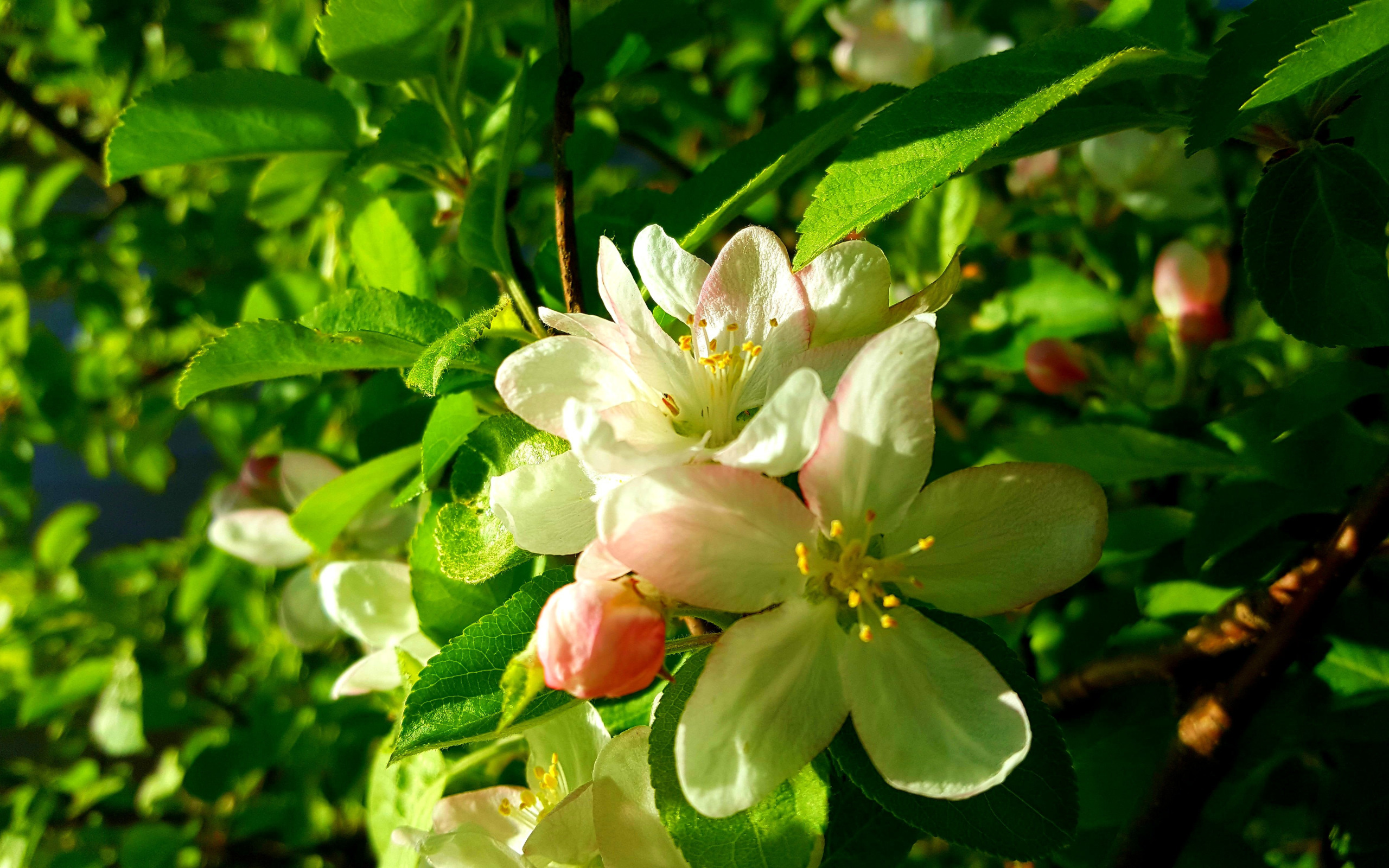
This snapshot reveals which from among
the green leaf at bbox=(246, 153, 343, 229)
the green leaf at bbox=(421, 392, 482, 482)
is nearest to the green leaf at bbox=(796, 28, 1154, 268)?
the green leaf at bbox=(421, 392, 482, 482)

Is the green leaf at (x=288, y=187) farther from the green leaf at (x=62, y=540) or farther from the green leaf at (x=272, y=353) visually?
the green leaf at (x=62, y=540)

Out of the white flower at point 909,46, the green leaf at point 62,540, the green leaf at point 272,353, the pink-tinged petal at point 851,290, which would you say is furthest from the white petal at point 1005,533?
the green leaf at point 62,540

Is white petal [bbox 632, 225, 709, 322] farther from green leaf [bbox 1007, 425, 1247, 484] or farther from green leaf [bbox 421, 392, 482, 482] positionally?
green leaf [bbox 1007, 425, 1247, 484]

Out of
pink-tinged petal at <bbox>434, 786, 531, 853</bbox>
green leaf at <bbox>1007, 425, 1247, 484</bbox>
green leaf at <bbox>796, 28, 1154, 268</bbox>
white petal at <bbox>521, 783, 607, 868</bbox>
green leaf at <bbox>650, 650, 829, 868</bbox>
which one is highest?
green leaf at <bbox>796, 28, 1154, 268</bbox>

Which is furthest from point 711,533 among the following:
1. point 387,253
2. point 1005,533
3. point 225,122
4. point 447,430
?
Answer: point 225,122

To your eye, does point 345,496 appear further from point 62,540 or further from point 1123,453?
point 62,540

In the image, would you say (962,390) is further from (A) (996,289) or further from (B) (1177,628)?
(B) (1177,628)
